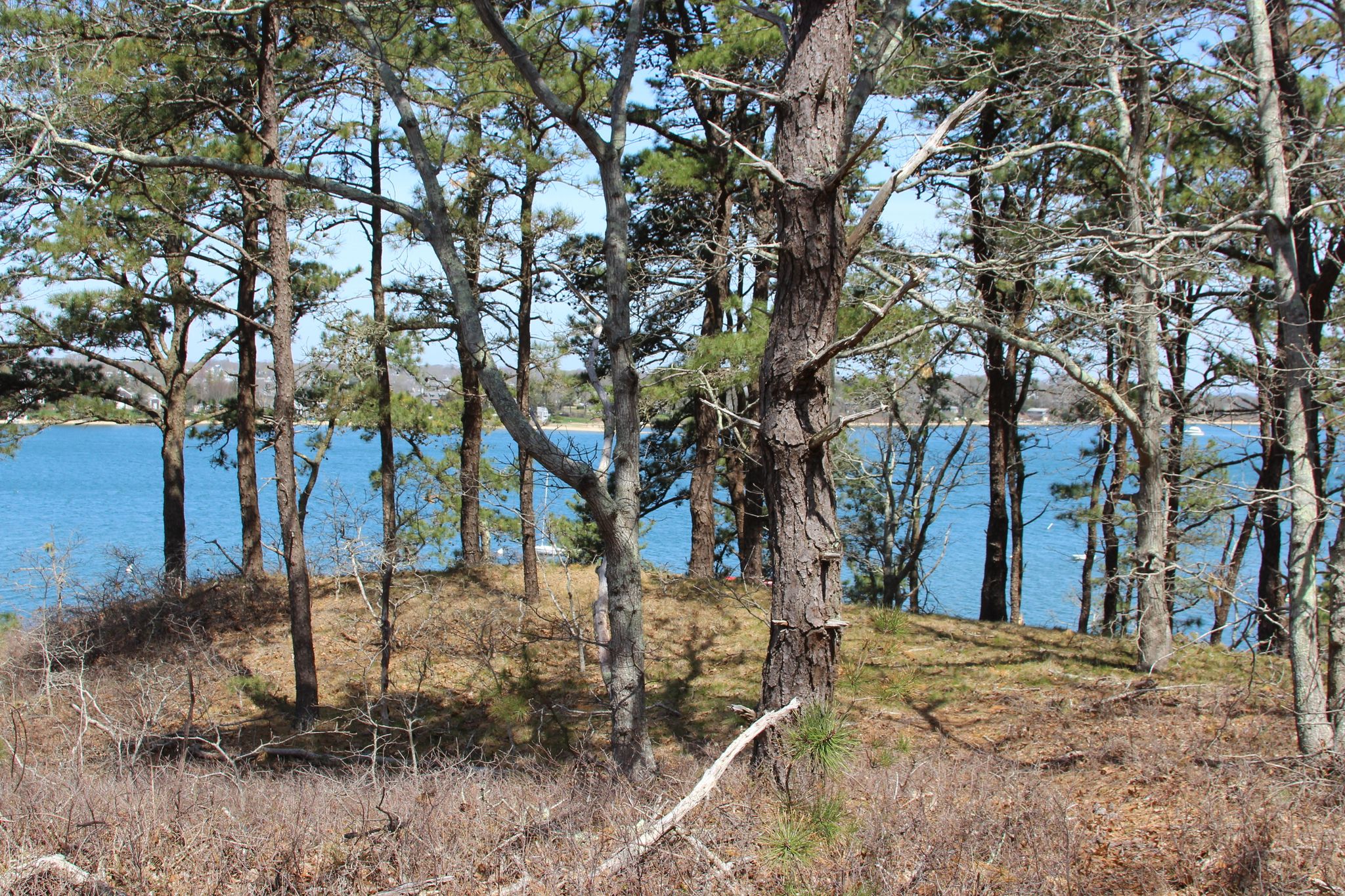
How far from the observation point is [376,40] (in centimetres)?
509

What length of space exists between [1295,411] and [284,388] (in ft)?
28.9

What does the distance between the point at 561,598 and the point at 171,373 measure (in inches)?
312

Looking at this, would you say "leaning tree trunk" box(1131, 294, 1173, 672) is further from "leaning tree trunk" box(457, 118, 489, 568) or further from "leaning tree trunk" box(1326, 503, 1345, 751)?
"leaning tree trunk" box(457, 118, 489, 568)

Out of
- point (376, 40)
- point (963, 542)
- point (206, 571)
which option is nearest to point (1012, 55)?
point (376, 40)

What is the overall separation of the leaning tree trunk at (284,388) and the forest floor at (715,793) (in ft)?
3.15

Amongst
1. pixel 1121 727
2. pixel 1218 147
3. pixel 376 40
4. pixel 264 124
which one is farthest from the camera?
pixel 1218 147

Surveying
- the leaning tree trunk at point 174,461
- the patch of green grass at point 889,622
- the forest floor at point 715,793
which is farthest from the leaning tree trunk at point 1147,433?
the leaning tree trunk at point 174,461

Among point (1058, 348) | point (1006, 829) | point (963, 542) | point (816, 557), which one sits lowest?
point (963, 542)

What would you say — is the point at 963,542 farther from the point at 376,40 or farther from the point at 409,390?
the point at 376,40

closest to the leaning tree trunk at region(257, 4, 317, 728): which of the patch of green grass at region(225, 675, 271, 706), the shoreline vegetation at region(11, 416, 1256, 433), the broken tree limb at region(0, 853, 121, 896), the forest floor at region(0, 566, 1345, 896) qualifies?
the forest floor at region(0, 566, 1345, 896)

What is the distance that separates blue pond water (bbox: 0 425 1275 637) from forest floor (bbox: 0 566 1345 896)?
5.67 ft

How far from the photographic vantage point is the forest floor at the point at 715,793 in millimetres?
3500

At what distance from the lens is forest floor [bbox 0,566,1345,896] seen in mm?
3500

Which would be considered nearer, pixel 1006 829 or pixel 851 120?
pixel 1006 829
